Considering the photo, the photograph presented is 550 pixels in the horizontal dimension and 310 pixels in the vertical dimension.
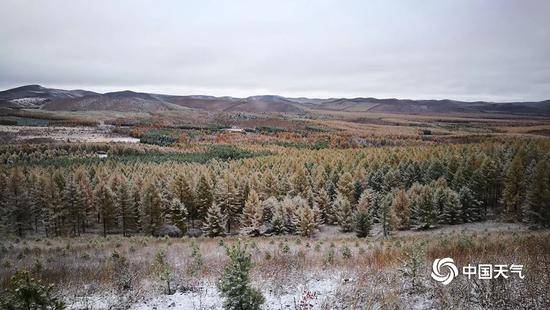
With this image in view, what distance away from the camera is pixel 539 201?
46.8 metres

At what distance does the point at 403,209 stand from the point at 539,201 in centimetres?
1814

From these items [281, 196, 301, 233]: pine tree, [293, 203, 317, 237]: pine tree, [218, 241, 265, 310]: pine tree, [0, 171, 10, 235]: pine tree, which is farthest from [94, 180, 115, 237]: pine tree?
[218, 241, 265, 310]: pine tree

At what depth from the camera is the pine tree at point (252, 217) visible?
170 feet

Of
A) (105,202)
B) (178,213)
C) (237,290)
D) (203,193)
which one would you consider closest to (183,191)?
(203,193)

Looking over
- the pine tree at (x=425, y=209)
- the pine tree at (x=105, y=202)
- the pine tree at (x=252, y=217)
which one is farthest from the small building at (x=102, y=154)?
the pine tree at (x=425, y=209)

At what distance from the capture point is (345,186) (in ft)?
212

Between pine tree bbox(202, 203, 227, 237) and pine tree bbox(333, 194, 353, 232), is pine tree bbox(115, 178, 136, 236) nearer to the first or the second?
pine tree bbox(202, 203, 227, 237)

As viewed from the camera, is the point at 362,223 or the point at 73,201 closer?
the point at 362,223

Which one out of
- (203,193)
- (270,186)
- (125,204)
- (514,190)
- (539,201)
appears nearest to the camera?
(539,201)

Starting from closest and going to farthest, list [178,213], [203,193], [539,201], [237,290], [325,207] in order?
[237,290] < [539,201] < [178,213] < [203,193] < [325,207]

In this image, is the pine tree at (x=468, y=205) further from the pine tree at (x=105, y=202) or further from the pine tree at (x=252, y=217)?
the pine tree at (x=105, y=202)

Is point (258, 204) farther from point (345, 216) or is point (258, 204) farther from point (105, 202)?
point (105, 202)

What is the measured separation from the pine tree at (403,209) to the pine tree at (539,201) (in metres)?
16.0

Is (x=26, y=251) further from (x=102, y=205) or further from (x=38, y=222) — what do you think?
(x=38, y=222)
